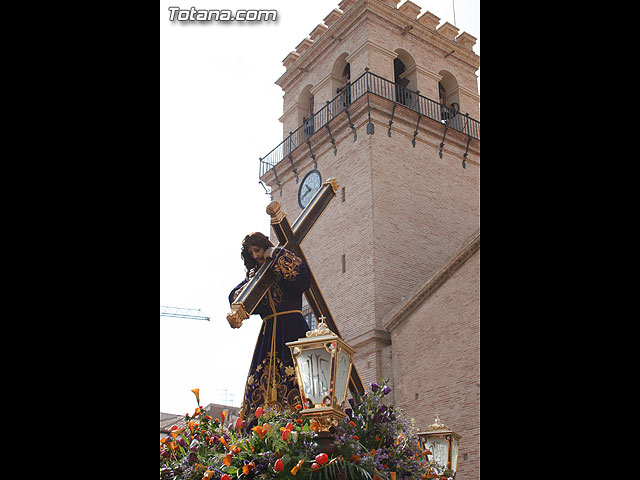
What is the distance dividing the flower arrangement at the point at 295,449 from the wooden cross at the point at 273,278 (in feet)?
3.46

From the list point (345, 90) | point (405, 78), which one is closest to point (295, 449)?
point (345, 90)

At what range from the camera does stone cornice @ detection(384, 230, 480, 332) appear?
15.2m

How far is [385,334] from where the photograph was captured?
665 inches

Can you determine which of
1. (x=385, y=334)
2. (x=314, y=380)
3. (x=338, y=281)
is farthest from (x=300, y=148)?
(x=314, y=380)

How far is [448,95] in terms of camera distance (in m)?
23.0

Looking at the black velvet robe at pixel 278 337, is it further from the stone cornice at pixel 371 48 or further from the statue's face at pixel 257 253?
the stone cornice at pixel 371 48

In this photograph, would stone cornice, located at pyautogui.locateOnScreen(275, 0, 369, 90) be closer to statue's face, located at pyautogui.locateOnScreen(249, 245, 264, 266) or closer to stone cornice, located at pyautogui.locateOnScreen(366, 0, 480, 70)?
stone cornice, located at pyautogui.locateOnScreen(366, 0, 480, 70)

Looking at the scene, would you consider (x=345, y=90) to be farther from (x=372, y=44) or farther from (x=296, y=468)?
(x=296, y=468)

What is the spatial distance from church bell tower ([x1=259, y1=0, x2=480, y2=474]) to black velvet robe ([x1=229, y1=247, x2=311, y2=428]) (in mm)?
8878

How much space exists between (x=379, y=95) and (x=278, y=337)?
45.4 feet
